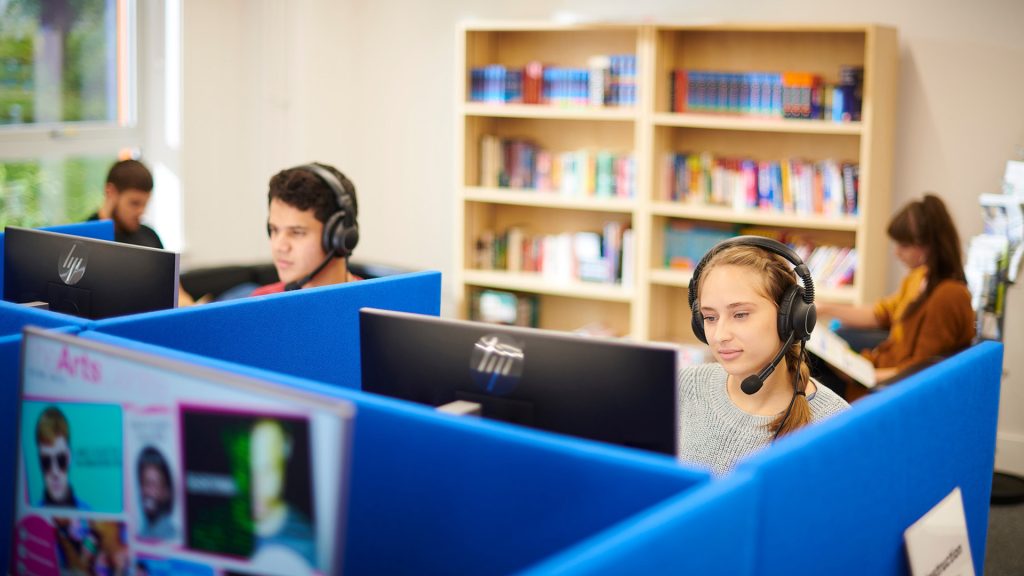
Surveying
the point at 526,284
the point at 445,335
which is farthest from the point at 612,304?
the point at 445,335

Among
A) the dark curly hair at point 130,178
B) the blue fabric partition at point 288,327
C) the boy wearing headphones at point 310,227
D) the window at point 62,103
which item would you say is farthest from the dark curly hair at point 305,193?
the window at point 62,103

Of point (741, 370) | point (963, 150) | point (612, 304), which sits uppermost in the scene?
point (963, 150)

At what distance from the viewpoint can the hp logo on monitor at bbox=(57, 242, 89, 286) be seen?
7.06ft

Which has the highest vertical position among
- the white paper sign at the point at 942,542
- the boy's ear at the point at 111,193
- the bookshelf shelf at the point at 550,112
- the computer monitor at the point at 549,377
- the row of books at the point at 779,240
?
the bookshelf shelf at the point at 550,112

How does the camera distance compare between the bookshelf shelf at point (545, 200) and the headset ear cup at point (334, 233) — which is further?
the bookshelf shelf at point (545, 200)

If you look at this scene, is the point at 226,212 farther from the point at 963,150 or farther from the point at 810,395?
the point at 810,395

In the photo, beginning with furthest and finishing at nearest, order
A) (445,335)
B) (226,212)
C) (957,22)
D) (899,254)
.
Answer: (226,212), (957,22), (899,254), (445,335)

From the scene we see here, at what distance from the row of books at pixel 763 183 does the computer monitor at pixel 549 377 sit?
372cm

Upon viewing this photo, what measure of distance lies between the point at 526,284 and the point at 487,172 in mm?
614

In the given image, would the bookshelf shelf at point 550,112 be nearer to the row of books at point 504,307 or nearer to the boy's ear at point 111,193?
the row of books at point 504,307

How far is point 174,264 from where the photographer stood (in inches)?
80.5

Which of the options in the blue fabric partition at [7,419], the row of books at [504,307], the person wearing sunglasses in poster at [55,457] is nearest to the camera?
the person wearing sunglasses in poster at [55,457]

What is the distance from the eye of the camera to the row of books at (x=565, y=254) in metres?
5.54

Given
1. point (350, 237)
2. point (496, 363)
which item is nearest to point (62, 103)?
point (350, 237)
